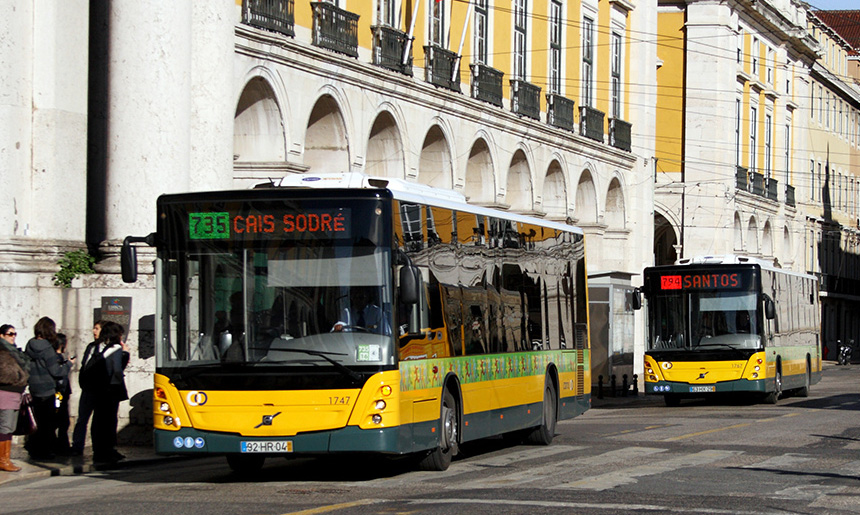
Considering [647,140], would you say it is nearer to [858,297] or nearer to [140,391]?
[140,391]

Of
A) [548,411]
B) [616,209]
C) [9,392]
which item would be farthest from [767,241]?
[9,392]

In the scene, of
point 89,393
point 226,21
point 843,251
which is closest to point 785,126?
point 843,251

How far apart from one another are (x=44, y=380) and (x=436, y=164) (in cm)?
1742

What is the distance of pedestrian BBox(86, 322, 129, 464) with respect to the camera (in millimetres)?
17359

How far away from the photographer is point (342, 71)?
28172mm

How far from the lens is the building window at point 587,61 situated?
4316cm

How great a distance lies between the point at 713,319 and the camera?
30.3 meters

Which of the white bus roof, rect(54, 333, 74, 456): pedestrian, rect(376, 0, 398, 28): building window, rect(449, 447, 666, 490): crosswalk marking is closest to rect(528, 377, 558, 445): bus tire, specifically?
rect(449, 447, 666, 490): crosswalk marking

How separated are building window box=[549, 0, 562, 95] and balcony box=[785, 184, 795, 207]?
103ft

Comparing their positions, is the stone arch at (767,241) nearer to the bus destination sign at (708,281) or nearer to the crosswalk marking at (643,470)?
the bus destination sign at (708,281)

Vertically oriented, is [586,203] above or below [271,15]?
below

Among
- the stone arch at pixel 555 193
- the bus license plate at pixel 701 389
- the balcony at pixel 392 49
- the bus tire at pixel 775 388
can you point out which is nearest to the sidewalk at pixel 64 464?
the balcony at pixel 392 49

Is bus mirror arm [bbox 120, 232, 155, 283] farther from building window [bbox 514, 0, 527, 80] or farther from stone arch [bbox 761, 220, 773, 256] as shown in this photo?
stone arch [bbox 761, 220, 773, 256]

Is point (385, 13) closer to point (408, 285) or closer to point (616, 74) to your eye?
point (616, 74)
